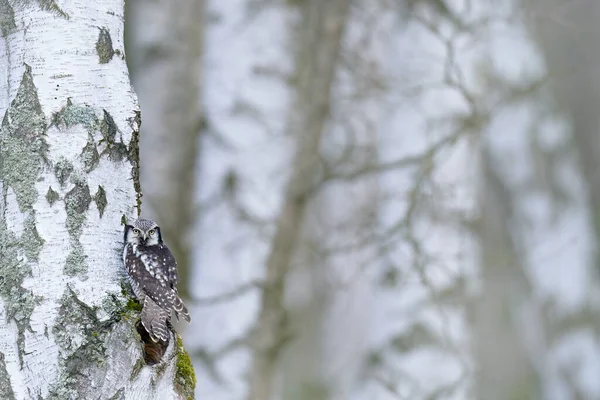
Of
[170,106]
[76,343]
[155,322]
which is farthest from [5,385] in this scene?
[170,106]

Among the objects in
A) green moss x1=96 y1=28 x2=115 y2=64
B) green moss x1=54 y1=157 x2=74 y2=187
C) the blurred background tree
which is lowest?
green moss x1=54 y1=157 x2=74 y2=187

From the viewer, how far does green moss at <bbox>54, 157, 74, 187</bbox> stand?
90.2 inches

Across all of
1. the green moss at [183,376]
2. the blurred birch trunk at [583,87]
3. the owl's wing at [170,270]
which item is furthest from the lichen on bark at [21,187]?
the blurred birch trunk at [583,87]

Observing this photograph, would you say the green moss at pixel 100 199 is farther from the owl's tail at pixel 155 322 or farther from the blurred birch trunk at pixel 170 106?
the blurred birch trunk at pixel 170 106

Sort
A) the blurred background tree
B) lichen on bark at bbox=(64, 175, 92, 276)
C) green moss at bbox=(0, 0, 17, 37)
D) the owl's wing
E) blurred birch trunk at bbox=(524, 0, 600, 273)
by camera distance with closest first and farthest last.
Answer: lichen on bark at bbox=(64, 175, 92, 276)
green moss at bbox=(0, 0, 17, 37)
the owl's wing
the blurred background tree
blurred birch trunk at bbox=(524, 0, 600, 273)

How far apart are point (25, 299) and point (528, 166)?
26.0 ft

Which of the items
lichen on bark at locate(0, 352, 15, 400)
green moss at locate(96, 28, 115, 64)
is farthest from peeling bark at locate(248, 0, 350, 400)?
lichen on bark at locate(0, 352, 15, 400)

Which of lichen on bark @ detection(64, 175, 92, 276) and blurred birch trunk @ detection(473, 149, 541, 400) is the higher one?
blurred birch trunk @ detection(473, 149, 541, 400)

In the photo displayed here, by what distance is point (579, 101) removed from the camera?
10438 millimetres

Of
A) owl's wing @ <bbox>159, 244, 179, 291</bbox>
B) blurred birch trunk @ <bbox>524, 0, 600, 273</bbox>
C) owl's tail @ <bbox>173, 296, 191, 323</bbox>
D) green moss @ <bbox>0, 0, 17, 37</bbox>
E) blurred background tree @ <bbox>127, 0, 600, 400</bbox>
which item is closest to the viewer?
green moss @ <bbox>0, 0, 17, 37</bbox>

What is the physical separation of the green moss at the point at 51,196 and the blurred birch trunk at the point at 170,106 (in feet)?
8.12

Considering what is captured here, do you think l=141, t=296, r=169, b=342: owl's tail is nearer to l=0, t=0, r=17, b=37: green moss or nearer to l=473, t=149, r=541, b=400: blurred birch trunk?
l=0, t=0, r=17, b=37: green moss

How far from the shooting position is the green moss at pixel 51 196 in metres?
2.28

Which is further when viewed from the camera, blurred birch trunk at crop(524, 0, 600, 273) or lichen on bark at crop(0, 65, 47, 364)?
blurred birch trunk at crop(524, 0, 600, 273)
